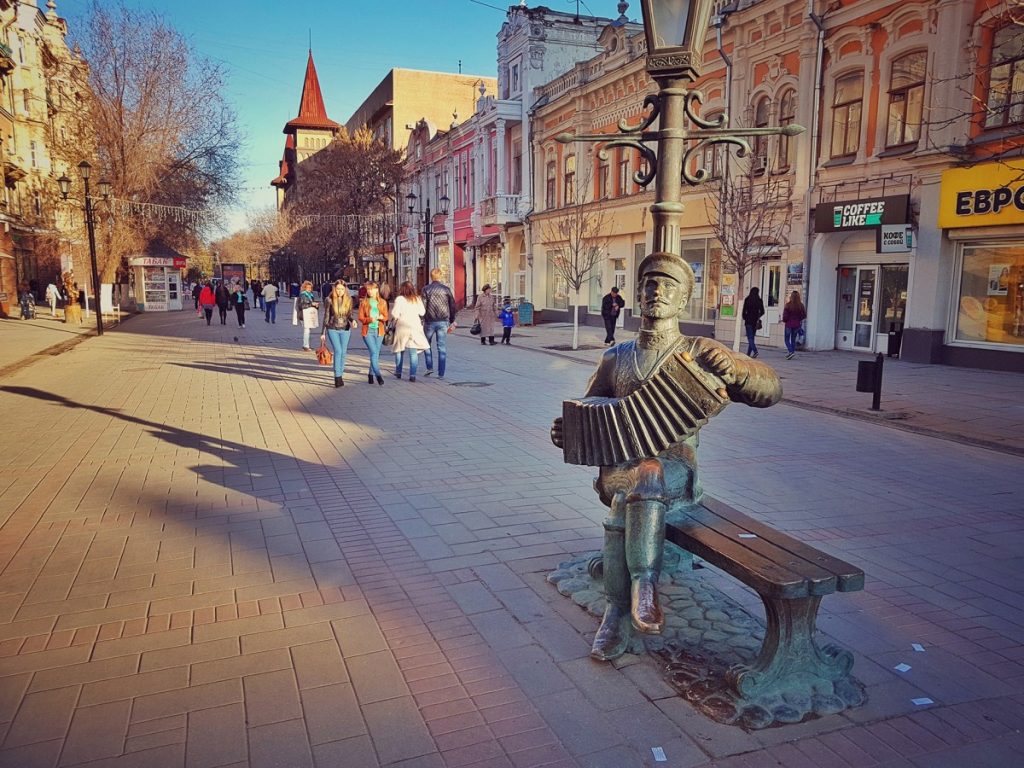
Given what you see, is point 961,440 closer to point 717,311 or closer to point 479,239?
point 717,311

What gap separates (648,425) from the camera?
10.8 ft

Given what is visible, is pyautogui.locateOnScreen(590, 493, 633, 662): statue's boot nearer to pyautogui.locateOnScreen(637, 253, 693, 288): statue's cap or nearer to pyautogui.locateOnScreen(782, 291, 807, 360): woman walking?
pyautogui.locateOnScreen(637, 253, 693, 288): statue's cap

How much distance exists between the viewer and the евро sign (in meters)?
15.8

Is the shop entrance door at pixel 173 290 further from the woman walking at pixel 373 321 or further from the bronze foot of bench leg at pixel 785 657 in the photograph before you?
the bronze foot of bench leg at pixel 785 657

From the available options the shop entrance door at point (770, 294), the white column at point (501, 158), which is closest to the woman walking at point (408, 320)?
the shop entrance door at point (770, 294)

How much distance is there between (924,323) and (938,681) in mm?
14412

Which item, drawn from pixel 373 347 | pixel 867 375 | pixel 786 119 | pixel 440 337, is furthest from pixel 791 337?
pixel 373 347

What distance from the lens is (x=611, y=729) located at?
2939 mm

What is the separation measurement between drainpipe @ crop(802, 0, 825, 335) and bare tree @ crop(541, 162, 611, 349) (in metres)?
6.40

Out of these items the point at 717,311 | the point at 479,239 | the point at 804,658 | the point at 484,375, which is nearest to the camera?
the point at 804,658

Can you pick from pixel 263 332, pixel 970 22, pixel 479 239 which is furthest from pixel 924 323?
pixel 479 239

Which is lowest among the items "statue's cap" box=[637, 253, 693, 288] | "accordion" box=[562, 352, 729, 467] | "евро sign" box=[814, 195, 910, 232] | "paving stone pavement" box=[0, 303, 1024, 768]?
"paving stone pavement" box=[0, 303, 1024, 768]

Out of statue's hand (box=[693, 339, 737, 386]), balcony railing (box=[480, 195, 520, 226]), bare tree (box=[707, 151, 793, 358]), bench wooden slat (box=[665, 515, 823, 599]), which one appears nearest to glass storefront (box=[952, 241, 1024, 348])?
bare tree (box=[707, 151, 793, 358])

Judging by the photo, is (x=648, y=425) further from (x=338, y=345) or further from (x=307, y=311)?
(x=307, y=311)
